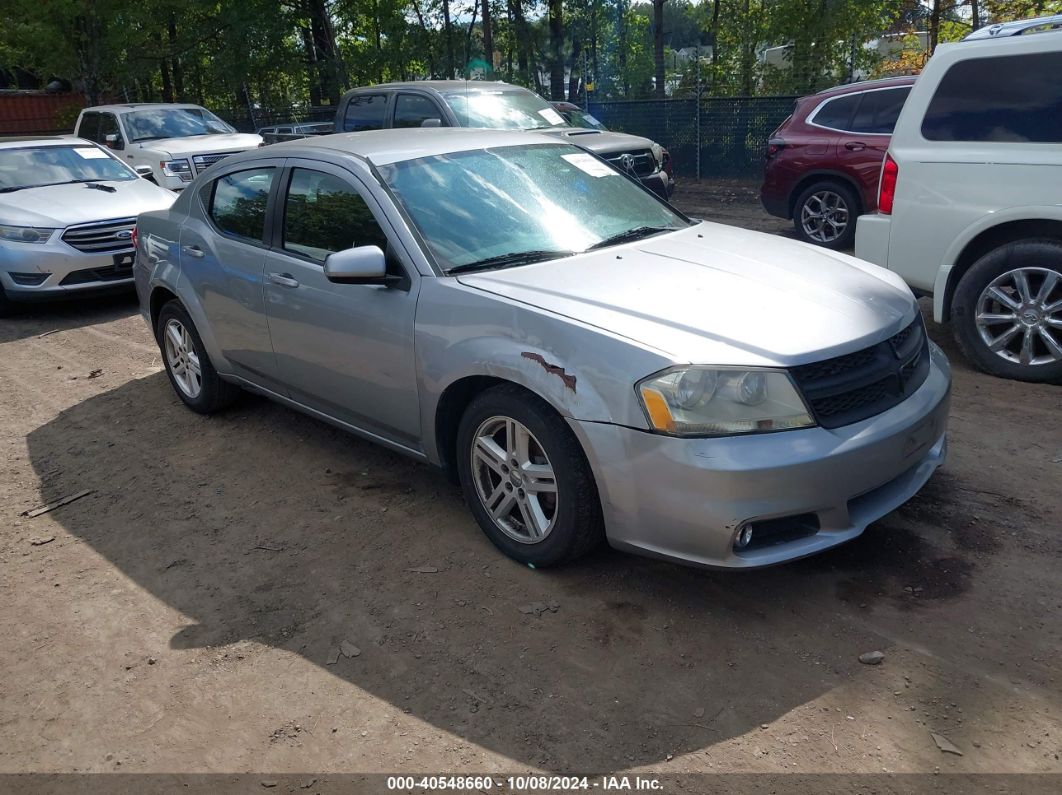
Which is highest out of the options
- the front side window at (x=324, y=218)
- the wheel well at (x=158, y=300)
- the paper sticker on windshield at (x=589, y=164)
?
Answer: the paper sticker on windshield at (x=589, y=164)

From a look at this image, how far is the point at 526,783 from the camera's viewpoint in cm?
275

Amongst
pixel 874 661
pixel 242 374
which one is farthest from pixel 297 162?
pixel 874 661

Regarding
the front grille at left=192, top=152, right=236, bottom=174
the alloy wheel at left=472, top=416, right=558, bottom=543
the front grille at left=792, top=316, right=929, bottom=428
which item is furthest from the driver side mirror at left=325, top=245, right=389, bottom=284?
the front grille at left=192, top=152, right=236, bottom=174

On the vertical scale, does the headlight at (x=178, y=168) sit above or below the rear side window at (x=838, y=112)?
below

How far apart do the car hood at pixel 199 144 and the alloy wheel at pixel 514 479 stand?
11158mm

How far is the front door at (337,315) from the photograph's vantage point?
414 cm

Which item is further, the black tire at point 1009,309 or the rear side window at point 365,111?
the rear side window at point 365,111

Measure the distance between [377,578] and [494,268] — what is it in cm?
140

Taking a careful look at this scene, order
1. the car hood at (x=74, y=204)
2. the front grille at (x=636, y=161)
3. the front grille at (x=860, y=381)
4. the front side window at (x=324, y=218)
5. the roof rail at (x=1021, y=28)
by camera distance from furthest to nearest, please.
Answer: the front grille at (x=636, y=161) < the car hood at (x=74, y=204) < the roof rail at (x=1021, y=28) < the front side window at (x=324, y=218) < the front grille at (x=860, y=381)

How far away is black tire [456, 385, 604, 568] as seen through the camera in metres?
3.49

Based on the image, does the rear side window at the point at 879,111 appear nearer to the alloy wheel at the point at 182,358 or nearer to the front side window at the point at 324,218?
the front side window at the point at 324,218

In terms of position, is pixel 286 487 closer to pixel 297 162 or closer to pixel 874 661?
pixel 297 162

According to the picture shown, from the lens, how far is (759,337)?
335cm

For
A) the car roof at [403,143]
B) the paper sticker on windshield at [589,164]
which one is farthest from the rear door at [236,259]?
the paper sticker on windshield at [589,164]
